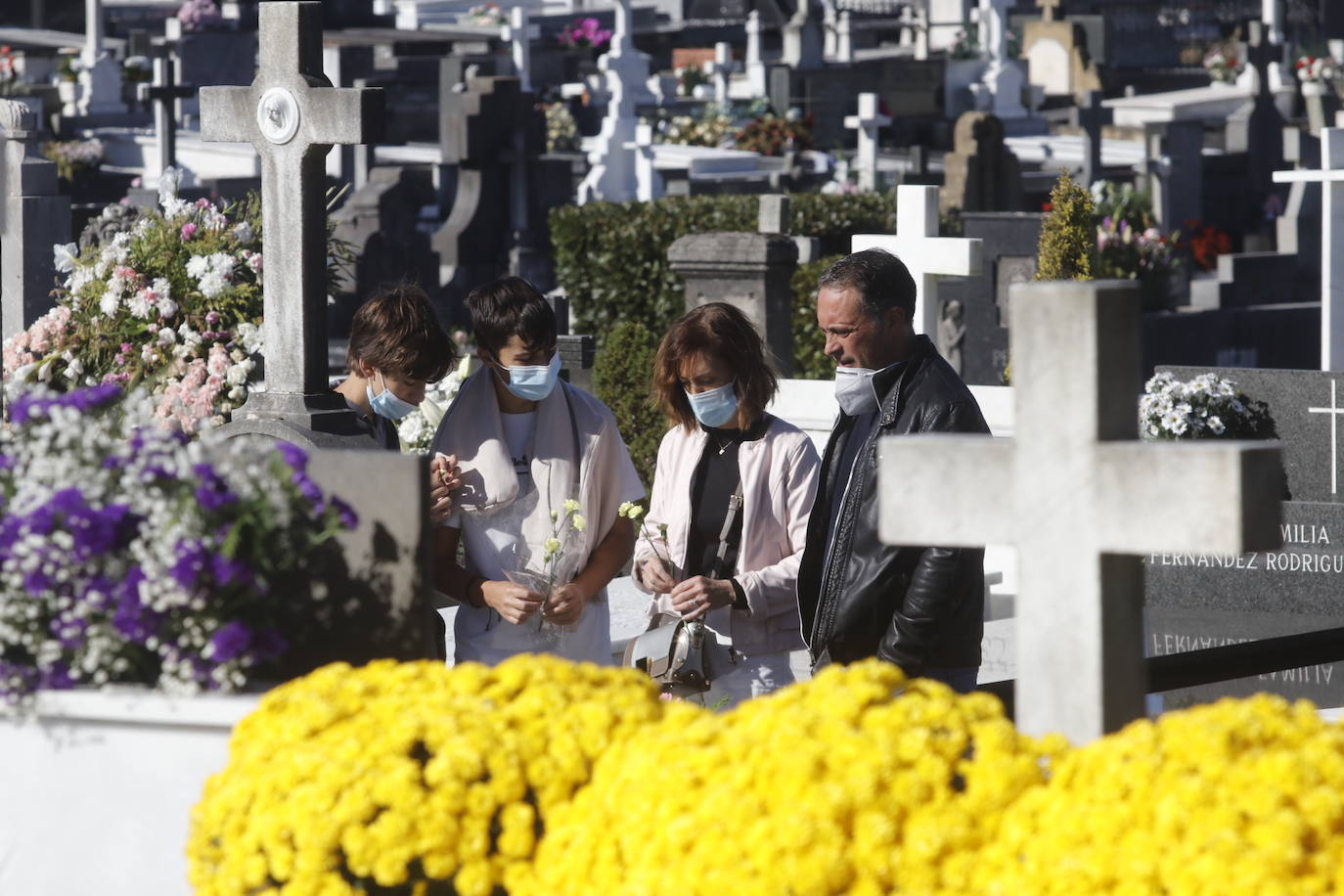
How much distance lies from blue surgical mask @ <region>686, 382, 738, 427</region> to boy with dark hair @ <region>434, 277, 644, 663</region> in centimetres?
22

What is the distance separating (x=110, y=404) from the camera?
3.07 m

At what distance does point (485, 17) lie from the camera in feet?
125

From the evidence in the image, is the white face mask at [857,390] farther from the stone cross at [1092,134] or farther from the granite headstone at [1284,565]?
the stone cross at [1092,134]

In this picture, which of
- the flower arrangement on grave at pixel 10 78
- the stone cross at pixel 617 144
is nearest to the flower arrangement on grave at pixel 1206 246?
the stone cross at pixel 617 144

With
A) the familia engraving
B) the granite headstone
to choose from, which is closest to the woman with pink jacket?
the granite headstone

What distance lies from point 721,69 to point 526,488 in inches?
1148

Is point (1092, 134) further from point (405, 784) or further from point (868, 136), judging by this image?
point (405, 784)

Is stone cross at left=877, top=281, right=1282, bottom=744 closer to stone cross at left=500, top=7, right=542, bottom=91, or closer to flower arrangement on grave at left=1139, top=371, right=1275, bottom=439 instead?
flower arrangement on grave at left=1139, top=371, right=1275, bottom=439

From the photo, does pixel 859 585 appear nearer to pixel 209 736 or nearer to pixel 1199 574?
pixel 209 736

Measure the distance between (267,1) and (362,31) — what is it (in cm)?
2829

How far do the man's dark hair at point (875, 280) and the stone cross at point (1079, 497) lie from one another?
1169 mm

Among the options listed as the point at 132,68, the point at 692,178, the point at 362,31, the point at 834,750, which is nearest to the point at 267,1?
the point at 834,750

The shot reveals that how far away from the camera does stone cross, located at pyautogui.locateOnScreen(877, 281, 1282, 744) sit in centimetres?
240

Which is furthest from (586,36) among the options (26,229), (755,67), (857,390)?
(857,390)
